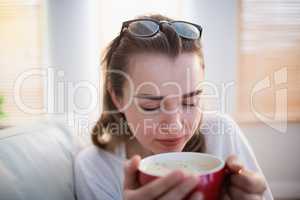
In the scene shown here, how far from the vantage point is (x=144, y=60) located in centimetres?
57

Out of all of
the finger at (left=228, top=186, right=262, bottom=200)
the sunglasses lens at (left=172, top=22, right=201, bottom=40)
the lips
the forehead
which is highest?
the sunglasses lens at (left=172, top=22, right=201, bottom=40)

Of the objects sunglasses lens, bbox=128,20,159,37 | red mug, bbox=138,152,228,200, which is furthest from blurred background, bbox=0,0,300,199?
red mug, bbox=138,152,228,200

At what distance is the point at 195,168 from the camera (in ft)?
1.25

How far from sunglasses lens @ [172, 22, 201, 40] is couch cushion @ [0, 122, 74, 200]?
33 centimetres

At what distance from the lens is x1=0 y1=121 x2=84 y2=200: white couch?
1.48ft

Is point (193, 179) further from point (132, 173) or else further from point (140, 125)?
point (140, 125)

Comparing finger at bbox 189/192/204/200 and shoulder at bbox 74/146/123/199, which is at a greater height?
finger at bbox 189/192/204/200

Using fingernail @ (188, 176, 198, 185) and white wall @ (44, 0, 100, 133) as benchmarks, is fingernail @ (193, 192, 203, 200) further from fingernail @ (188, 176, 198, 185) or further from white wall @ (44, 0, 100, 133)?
white wall @ (44, 0, 100, 133)

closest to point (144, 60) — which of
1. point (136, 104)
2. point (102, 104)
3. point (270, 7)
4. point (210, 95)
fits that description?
point (136, 104)

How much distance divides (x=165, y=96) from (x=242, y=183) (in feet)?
0.71

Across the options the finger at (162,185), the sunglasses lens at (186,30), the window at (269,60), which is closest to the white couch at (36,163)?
the finger at (162,185)

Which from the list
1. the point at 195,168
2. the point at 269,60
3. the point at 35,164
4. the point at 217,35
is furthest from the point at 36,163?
the point at 269,60

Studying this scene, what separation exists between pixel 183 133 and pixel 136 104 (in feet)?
0.34

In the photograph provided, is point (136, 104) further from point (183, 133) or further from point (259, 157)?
point (259, 157)
